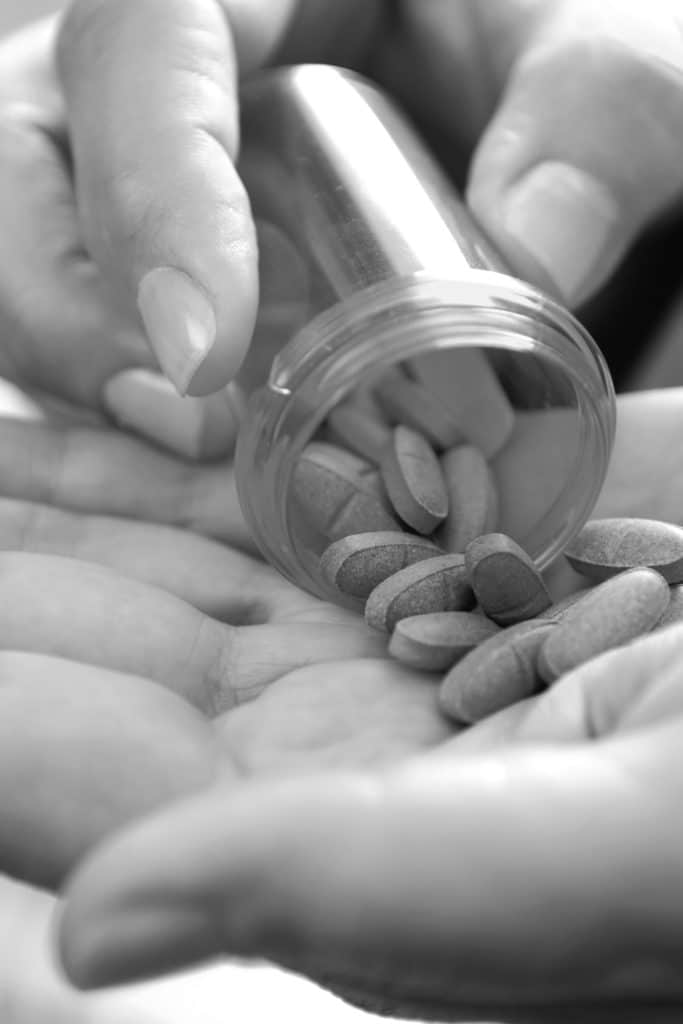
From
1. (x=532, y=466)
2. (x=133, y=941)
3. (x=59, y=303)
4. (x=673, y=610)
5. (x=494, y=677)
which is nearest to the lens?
(x=133, y=941)

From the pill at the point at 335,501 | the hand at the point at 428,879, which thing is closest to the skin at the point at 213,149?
the pill at the point at 335,501

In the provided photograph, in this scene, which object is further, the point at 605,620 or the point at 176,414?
the point at 176,414

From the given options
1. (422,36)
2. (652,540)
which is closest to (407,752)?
(652,540)

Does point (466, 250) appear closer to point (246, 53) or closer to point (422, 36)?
point (246, 53)

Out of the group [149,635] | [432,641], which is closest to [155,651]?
[149,635]

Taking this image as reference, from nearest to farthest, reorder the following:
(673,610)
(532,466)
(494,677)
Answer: (494,677) → (673,610) → (532,466)

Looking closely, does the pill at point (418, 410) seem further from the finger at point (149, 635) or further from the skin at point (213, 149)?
the finger at point (149, 635)

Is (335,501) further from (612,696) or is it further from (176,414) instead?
(612,696)
